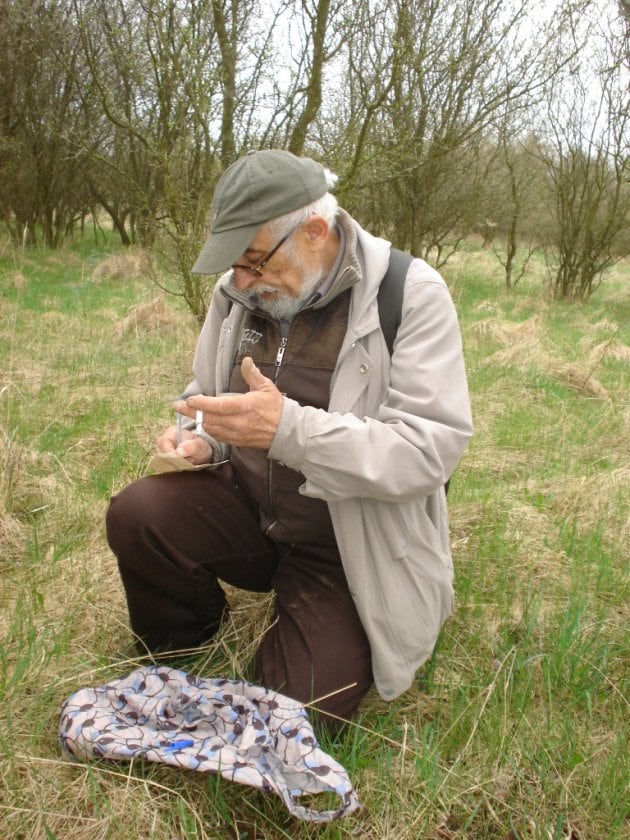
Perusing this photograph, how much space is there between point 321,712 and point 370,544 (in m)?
0.46

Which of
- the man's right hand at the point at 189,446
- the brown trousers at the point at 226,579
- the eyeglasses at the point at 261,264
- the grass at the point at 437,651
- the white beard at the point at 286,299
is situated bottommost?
the grass at the point at 437,651

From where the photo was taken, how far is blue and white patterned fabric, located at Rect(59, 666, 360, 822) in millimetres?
1608

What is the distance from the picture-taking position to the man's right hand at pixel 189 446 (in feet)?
7.26

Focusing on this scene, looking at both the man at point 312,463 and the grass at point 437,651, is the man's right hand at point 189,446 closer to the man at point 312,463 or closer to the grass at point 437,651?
the man at point 312,463

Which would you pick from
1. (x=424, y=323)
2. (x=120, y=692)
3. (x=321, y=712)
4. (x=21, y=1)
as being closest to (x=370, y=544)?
(x=321, y=712)

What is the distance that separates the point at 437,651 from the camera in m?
2.24

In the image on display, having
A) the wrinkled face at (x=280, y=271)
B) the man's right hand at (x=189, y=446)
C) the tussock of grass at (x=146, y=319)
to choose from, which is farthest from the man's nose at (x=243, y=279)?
the tussock of grass at (x=146, y=319)

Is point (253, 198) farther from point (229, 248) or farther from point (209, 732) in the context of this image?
point (209, 732)

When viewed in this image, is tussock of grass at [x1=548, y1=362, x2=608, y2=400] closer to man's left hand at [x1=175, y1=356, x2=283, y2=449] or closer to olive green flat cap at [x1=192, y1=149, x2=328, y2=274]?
olive green flat cap at [x1=192, y1=149, x2=328, y2=274]

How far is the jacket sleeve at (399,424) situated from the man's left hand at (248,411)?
1.2 inches

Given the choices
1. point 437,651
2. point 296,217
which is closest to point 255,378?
point 296,217

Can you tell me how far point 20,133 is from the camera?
12648 mm

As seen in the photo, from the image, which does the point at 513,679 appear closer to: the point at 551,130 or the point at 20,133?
the point at 551,130

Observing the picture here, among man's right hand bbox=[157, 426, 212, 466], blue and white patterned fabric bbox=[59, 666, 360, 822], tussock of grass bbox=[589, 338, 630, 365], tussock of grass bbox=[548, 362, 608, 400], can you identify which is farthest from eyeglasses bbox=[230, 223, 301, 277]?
tussock of grass bbox=[589, 338, 630, 365]
